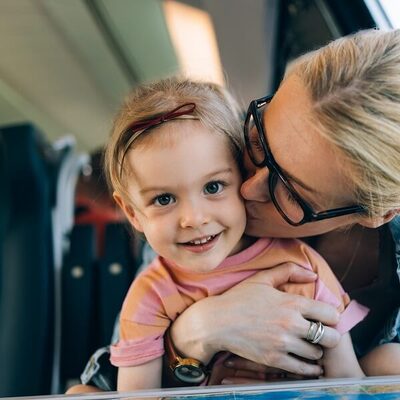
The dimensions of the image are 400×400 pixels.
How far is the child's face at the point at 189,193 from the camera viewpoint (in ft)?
2.84

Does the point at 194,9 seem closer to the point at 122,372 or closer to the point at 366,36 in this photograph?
the point at 366,36

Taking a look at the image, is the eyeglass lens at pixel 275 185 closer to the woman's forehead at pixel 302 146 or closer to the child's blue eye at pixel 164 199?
the woman's forehead at pixel 302 146

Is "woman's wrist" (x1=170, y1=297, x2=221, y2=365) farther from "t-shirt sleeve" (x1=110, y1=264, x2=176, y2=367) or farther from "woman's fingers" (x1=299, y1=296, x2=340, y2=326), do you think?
"woman's fingers" (x1=299, y1=296, x2=340, y2=326)

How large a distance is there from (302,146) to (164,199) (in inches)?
8.9

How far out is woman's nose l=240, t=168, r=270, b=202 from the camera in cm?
87

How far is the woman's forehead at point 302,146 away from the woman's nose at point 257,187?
35 millimetres

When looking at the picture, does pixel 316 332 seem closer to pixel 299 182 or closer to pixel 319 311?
pixel 319 311

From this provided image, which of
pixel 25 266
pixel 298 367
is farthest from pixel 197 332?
pixel 25 266

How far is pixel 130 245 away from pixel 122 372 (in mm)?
744

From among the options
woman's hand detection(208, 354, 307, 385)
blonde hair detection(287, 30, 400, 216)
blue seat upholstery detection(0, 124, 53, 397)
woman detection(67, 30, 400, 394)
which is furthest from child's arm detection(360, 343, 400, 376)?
blue seat upholstery detection(0, 124, 53, 397)

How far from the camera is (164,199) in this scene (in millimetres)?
883

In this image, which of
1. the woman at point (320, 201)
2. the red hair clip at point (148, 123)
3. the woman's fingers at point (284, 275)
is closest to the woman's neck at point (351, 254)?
the woman at point (320, 201)

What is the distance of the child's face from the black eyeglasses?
1.8 inches

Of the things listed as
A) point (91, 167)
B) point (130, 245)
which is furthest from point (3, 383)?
point (91, 167)
